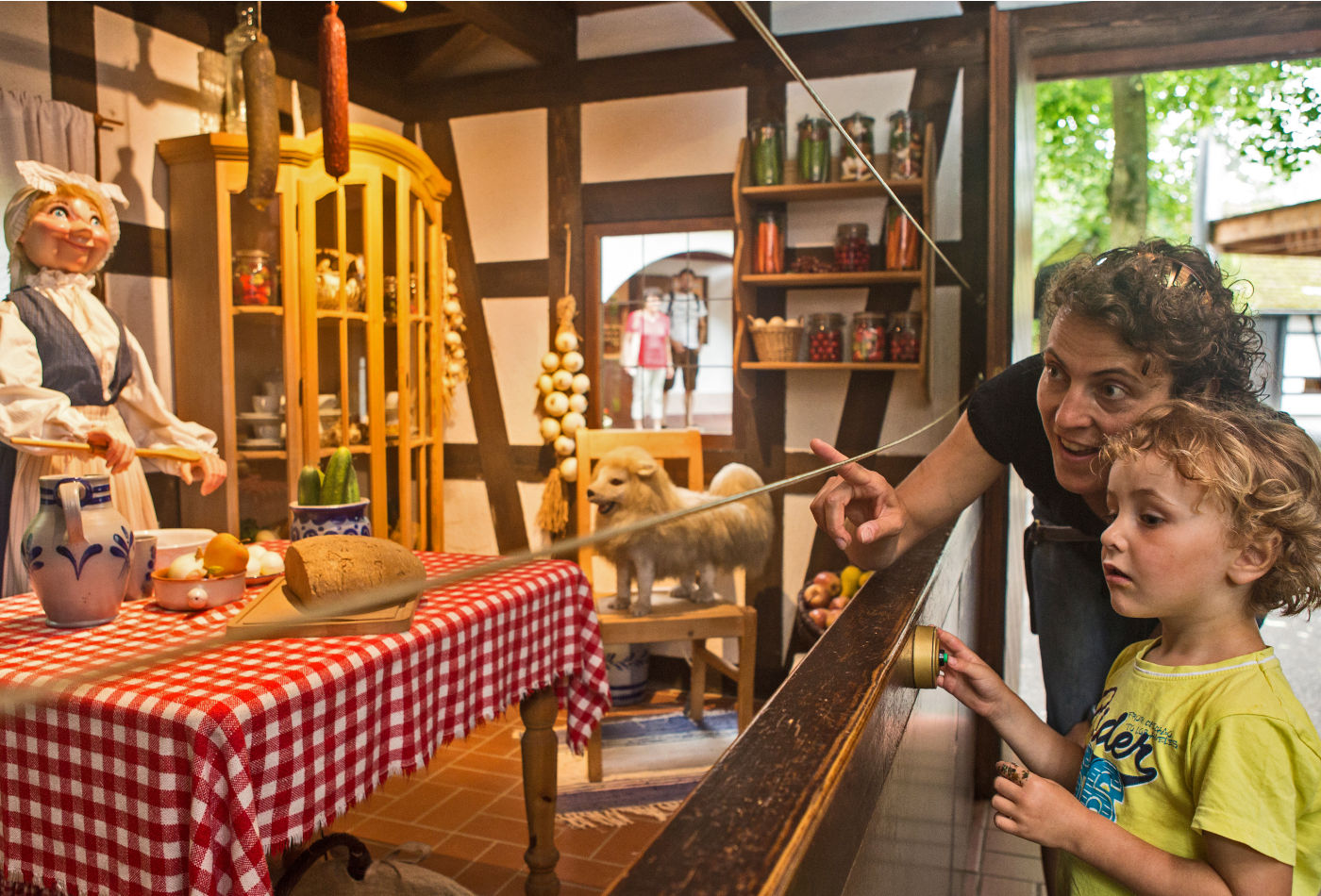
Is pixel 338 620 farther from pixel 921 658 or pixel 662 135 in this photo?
pixel 662 135

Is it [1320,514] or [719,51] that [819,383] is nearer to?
[719,51]

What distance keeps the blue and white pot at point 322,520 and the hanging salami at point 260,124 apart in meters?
0.73

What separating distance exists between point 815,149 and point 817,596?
148 cm

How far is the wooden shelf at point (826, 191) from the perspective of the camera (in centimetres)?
296

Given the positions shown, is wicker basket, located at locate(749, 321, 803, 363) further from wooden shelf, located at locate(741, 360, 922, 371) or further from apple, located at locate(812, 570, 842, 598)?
apple, located at locate(812, 570, 842, 598)

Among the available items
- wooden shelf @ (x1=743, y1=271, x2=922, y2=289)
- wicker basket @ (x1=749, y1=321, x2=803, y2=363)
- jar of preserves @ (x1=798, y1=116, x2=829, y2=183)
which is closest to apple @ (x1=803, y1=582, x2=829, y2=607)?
wicker basket @ (x1=749, y1=321, x2=803, y2=363)

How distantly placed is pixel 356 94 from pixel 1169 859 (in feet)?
12.7

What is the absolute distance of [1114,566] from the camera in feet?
2.70

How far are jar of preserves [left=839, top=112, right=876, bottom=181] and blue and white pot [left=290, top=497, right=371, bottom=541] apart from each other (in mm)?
2075

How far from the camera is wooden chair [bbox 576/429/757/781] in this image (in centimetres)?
276

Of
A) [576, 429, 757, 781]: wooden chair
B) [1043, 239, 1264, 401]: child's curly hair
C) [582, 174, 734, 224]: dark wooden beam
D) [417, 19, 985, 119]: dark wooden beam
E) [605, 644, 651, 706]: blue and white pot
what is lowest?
[605, 644, 651, 706]: blue and white pot

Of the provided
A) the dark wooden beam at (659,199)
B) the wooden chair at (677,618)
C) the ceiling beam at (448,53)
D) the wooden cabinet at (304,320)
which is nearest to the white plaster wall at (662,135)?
the dark wooden beam at (659,199)

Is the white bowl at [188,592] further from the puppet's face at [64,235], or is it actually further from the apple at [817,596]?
the apple at [817,596]

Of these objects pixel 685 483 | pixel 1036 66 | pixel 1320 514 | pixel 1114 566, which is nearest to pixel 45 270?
pixel 685 483
